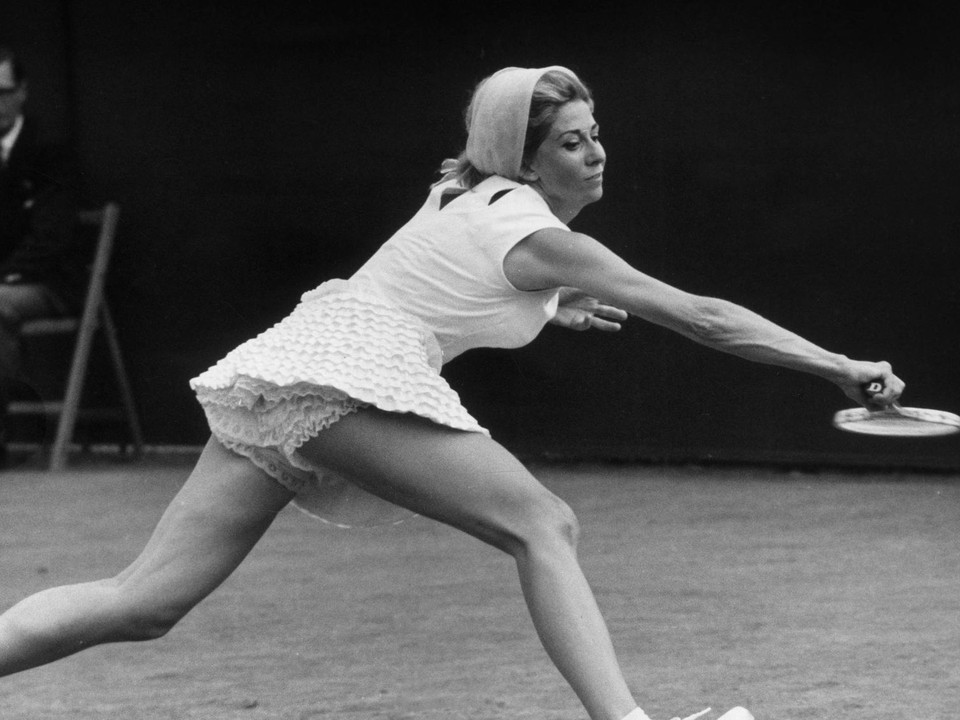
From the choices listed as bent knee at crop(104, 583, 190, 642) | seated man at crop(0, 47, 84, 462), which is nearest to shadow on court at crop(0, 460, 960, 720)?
bent knee at crop(104, 583, 190, 642)

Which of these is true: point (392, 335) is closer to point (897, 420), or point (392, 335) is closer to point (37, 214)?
point (897, 420)

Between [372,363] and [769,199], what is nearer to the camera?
[372,363]

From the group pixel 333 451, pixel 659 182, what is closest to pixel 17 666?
pixel 333 451

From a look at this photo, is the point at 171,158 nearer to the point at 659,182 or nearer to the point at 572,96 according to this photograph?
the point at 659,182

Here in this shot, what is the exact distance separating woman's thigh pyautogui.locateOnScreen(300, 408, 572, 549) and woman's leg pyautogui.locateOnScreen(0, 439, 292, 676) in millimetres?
208

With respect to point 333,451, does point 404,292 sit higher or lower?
higher

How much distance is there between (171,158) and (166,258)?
0.57m

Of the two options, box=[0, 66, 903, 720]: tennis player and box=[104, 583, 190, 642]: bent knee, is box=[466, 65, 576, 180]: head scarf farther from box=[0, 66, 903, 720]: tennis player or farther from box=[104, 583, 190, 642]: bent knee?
box=[104, 583, 190, 642]: bent knee

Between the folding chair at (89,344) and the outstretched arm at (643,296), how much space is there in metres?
6.57

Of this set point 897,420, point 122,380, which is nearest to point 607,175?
point 122,380

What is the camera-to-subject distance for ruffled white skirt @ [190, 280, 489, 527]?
3490 mm

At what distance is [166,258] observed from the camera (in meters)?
9.92

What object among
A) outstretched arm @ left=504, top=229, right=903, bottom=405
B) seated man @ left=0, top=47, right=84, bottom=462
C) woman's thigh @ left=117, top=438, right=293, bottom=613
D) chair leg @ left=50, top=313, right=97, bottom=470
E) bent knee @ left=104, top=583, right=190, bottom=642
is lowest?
chair leg @ left=50, top=313, right=97, bottom=470

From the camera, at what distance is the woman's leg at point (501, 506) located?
132 inches
